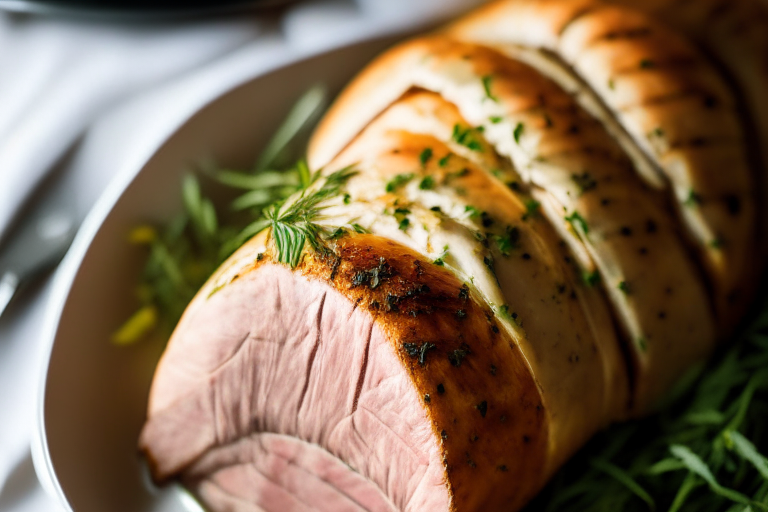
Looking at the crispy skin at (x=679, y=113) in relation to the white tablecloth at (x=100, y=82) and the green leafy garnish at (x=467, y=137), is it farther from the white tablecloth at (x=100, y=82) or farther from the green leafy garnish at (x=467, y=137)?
the white tablecloth at (x=100, y=82)

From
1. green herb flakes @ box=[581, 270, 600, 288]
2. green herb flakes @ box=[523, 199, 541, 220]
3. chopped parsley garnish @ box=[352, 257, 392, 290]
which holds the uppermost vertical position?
green herb flakes @ box=[523, 199, 541, 220]

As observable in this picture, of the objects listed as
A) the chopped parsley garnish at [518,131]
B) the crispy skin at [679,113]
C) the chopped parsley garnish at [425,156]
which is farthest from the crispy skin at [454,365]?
the crispy skin at [679,113]

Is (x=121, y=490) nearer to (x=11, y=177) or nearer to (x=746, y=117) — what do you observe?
(x=11, y=177)

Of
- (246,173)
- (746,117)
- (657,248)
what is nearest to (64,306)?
(246,173)

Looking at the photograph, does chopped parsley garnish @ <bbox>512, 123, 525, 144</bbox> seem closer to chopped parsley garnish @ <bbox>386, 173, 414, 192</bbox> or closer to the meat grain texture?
the meat grain texture

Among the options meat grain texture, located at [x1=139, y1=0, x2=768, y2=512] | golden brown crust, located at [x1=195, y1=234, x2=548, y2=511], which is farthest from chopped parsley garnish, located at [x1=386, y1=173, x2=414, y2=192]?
golden brown crust, located at [x1=195, y1=234, x2=548, y2=511]

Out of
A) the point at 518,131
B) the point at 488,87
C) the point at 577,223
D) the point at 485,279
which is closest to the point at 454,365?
the point at 485,279
